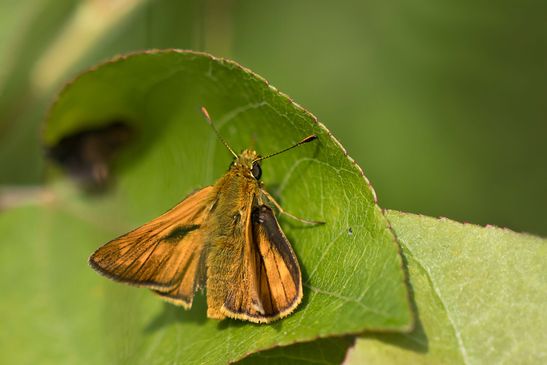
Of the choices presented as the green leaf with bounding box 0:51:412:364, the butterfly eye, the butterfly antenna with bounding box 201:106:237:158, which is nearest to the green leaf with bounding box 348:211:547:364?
the green leaf with bounding box 0:51:412:364

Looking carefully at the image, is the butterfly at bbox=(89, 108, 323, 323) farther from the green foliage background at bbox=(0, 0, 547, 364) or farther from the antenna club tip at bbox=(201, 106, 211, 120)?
the green foliage background at bbox=(0, 0, 547, 364)

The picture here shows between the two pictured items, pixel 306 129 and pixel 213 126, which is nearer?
pixel 306 129

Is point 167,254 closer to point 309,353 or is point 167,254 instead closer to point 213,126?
point 213,126

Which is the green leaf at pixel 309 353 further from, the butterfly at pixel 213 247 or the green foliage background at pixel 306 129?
the butterfly at pixel 213 247

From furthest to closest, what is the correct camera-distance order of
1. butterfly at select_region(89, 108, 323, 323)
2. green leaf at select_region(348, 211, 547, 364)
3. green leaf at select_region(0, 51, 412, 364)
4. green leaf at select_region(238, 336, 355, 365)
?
butterfly at select_region(89, 108, 323, 323), green leaf at select_region(238, 336, 355, 365), green leaf at select_region(0, 51, 412, 364), green leaf at select_region(348, 211, 547, 364)

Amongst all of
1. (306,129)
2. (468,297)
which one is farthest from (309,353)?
(306,129)

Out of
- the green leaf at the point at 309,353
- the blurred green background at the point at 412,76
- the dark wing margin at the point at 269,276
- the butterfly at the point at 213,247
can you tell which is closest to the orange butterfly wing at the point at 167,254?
the butterfly at the point at 213,247
